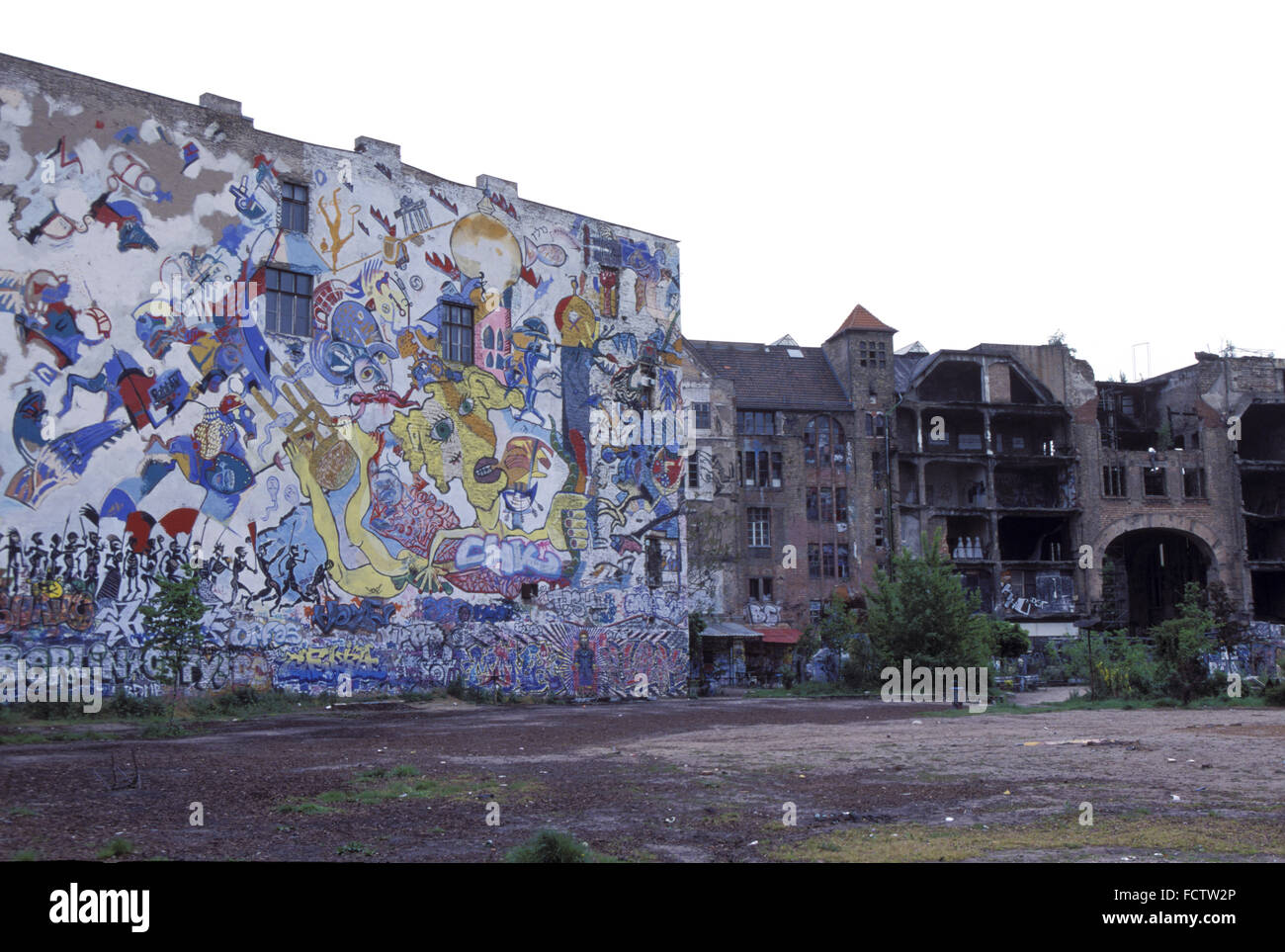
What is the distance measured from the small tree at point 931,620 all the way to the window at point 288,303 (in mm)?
19609

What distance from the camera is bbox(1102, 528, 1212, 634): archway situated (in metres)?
66.3

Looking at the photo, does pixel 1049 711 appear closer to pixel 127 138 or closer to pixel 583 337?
pixel 583 337

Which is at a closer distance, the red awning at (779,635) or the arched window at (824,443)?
the red awning at (779,635)

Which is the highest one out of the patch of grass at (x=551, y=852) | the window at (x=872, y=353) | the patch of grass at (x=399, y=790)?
the window at (x=872, y=353)

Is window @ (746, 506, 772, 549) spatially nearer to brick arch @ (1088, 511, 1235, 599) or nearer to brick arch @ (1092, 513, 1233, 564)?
brick arch @ (1088, 511, 1235, 599)

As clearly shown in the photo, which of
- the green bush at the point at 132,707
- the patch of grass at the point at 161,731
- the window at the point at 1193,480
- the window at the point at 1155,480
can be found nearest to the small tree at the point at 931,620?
the green bush at the point at 132,707

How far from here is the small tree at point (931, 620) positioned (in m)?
34.6

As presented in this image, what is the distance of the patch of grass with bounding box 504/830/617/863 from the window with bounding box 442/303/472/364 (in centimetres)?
2832

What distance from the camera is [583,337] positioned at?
126ft
